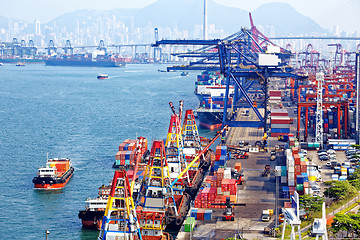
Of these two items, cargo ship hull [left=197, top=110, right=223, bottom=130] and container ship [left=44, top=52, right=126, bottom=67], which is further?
container ship [left=44, top=52, right=126, bottom=67]

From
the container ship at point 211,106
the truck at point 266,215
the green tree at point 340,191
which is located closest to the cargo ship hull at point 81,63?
the container ship at point 211,106

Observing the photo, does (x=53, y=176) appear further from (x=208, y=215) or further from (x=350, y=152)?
(x=350, y=152)

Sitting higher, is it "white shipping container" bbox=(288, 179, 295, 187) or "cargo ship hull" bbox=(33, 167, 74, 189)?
"white shipping container" bbox=(288, 179, 295, 187)

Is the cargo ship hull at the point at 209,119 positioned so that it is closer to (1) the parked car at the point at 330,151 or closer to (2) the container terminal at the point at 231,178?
(2) the container terminal at the point at 231,178

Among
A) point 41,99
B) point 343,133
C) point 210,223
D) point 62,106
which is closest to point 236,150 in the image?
point 343,133

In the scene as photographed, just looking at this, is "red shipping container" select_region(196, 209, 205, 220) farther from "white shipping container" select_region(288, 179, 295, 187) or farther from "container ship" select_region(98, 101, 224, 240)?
"white shipping container" select_region(288, 179, 295, 187)

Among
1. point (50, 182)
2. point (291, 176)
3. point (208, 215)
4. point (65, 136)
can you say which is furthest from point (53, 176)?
point (65, 136)

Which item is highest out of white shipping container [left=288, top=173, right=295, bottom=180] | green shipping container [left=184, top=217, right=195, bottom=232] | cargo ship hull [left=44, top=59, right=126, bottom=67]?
cargo ship hull [left=44, top=59, right=126, bottom=67]

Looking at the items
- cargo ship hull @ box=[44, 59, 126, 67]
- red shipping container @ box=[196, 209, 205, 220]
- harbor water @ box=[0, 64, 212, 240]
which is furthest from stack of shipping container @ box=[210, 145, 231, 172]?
cargo ship hull @ box=[44, 59, 126, 67]

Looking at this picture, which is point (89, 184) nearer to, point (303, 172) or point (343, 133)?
point (303, 172)
